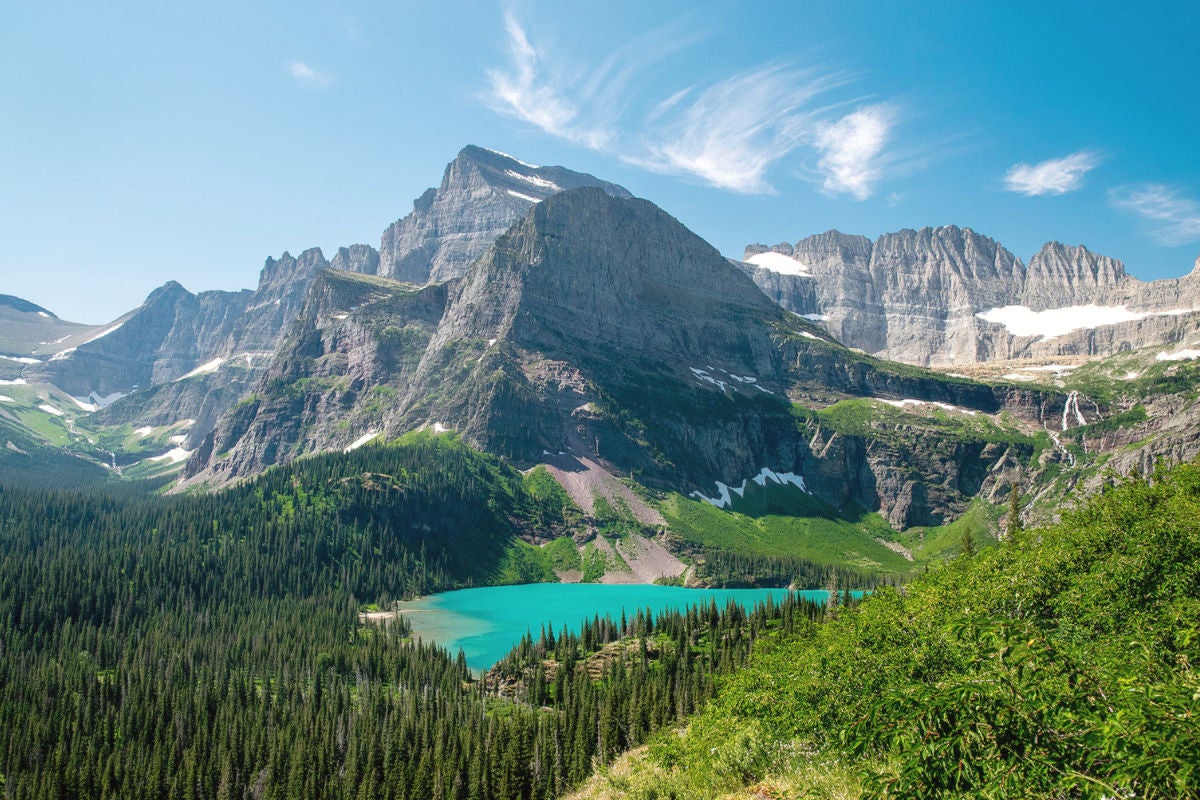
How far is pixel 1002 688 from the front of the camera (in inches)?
526

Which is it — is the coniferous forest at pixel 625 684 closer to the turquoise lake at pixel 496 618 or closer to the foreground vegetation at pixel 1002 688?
the foreground vegetation at pixel 1002 688

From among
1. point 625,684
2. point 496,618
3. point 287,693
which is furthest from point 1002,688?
point 496,618

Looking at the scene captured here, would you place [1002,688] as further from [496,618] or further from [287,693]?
[496,618]

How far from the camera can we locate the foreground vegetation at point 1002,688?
12000 mm

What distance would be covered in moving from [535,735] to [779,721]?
4887cm

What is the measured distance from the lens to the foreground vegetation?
12000mm

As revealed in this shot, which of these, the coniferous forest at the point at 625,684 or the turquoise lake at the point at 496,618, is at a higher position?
the coniferous forest at the point at 625,684

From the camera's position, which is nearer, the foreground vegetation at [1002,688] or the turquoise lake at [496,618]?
the foreground vegetation at [1002,688]

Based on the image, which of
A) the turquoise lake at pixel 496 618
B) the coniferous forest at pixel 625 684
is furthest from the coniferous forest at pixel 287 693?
the turquoise lake at pixel 496 618

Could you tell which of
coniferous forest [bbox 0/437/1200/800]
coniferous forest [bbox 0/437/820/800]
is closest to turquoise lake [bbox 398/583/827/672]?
coniferous forest [bbox 0/437/1200/800]

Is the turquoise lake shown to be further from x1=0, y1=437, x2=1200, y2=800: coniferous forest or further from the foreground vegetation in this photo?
the foreground vegetation

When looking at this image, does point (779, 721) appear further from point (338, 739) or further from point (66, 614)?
point (66, 614)

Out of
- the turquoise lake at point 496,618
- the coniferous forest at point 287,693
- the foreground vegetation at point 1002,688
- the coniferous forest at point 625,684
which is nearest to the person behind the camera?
the foreground vegetation at point 1002,688

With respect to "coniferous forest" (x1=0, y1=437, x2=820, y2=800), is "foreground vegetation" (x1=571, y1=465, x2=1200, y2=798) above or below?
above
